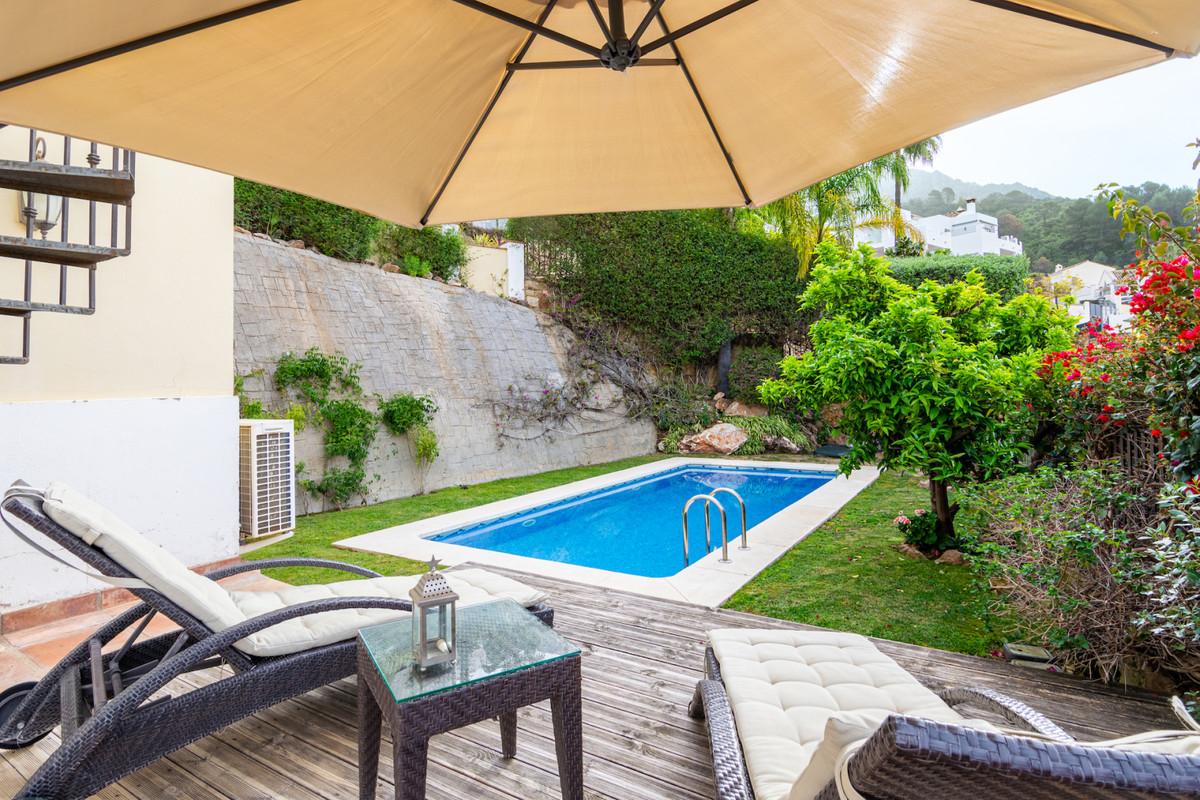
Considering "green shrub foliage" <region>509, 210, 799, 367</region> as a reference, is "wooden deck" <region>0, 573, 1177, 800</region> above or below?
below

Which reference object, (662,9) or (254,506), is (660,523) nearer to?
(254,506)

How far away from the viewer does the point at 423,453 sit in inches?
337

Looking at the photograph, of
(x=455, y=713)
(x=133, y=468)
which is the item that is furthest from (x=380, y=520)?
(x=455, y=713)

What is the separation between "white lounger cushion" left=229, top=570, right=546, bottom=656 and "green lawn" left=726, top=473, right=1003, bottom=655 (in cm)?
181

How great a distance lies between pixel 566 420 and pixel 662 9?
9.37 metres

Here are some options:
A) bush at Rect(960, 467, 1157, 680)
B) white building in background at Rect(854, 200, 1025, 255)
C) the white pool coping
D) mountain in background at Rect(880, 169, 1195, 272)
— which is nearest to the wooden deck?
bush at Rect(960, 467, 1157, 680)

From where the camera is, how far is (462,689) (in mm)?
1728

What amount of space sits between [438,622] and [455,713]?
A: 0.39 metres

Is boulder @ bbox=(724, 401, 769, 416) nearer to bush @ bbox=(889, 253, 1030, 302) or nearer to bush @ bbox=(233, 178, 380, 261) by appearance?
bush @ bbox=(889, 253, 1030, 302)

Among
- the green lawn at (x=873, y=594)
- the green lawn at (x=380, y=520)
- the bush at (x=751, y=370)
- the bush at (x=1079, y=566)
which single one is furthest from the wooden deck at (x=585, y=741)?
the bush at (x=751, y=370)

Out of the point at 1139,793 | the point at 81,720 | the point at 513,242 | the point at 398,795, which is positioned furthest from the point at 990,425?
the point at 513,242

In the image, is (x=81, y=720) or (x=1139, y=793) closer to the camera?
(x=1139, y=793)

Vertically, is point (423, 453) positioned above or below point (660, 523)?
above

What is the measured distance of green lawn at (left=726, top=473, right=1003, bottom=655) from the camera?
3.55 metres
